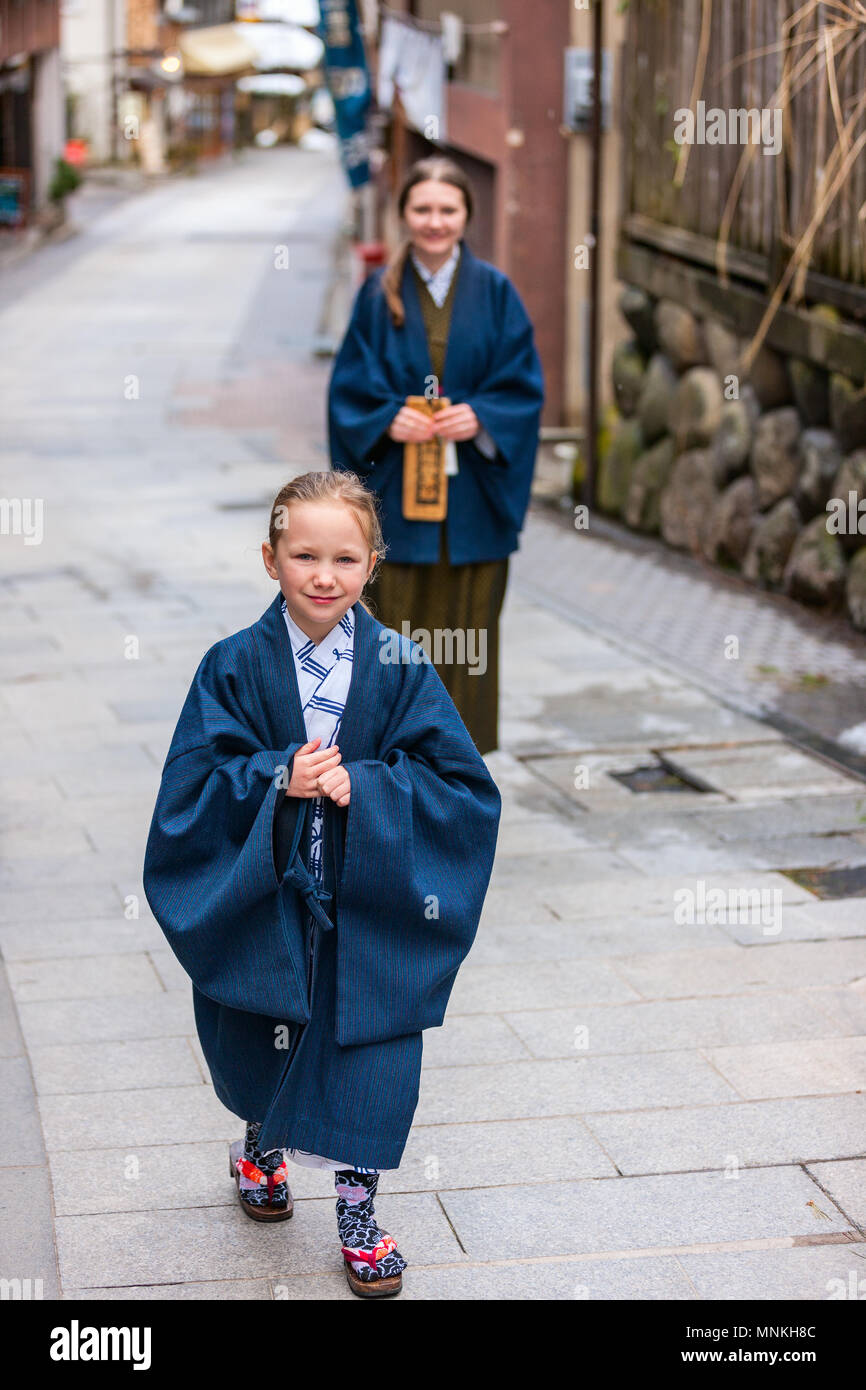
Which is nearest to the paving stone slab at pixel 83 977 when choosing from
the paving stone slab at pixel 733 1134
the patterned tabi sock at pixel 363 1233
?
the paving stone slab at pixel 733 1134

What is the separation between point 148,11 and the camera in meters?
54.1

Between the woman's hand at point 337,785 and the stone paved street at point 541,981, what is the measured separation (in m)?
0.92

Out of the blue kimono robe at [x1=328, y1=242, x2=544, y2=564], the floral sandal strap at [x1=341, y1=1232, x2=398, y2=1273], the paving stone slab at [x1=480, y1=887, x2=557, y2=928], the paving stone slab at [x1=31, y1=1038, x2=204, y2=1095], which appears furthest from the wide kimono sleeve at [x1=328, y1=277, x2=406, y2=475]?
the floral sandal strap at [x1=341, y1=1232, x2=398, y2=1273]

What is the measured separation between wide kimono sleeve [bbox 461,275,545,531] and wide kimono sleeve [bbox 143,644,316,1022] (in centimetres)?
265

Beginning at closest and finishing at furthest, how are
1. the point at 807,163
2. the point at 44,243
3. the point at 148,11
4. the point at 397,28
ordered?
the point at 807,163
the point at 397,28
the point at 44,243
the point at 148,11

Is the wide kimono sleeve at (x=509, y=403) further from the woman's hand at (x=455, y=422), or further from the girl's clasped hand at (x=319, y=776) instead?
the girl's clasped hand at (x=319, y=776)

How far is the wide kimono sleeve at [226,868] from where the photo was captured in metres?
3.07

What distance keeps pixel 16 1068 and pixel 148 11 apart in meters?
55.0

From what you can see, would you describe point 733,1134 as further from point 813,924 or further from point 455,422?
point 455,422

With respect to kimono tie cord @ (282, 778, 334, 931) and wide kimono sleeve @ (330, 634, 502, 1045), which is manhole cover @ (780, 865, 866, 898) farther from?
kimono tie cord @ (282, 778, 334, 931)

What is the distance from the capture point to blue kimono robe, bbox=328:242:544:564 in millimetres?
5566

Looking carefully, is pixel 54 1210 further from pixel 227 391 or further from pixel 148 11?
pixel 148 11

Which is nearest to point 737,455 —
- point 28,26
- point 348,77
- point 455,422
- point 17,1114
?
point 455,422

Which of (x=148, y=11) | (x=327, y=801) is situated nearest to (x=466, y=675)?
(x=327, y=801)
